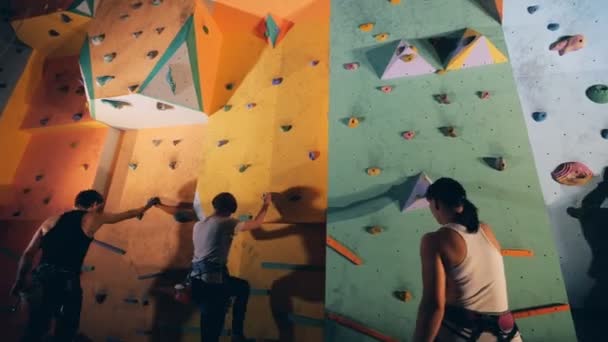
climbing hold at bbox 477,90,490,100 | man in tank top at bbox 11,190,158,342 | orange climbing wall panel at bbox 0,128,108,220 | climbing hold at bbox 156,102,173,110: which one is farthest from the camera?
orange climbing wall panel at bbox 0,128,108,220

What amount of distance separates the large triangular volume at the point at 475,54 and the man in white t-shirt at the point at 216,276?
7.42ft

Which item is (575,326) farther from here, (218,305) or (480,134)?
(218,305)

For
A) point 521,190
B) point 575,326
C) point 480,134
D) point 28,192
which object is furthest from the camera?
point 28,192

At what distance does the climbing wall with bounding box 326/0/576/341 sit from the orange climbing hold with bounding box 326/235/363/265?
12 millimetres

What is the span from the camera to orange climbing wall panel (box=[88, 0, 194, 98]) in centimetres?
341

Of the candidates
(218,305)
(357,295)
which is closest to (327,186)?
(357,295)

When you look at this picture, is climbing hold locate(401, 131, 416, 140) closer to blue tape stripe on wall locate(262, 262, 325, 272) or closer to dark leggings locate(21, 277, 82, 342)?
blue tape stripe on wall locate(262, 262, 325, 272)

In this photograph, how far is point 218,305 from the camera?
2.18 meters

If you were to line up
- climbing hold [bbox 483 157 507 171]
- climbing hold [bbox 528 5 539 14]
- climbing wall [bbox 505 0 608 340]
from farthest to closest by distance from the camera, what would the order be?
climbing hold [bbox 528 5 539 14] < climbing hold [bbox 483 157 507 171] < climbing wall [bbox 505 0 608 340]

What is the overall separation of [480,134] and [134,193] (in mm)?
3659

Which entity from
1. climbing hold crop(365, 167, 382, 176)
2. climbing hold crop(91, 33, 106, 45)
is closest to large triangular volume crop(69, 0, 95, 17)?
climbing hold crop(91, 33, 106, 45)

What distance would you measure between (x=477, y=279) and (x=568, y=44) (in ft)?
7.98

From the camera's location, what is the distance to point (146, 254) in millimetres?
3365

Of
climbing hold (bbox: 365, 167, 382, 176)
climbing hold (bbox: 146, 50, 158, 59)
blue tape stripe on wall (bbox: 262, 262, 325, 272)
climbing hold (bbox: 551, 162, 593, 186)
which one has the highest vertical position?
climbing hold (bbox: 146, 50, 158, 59)
